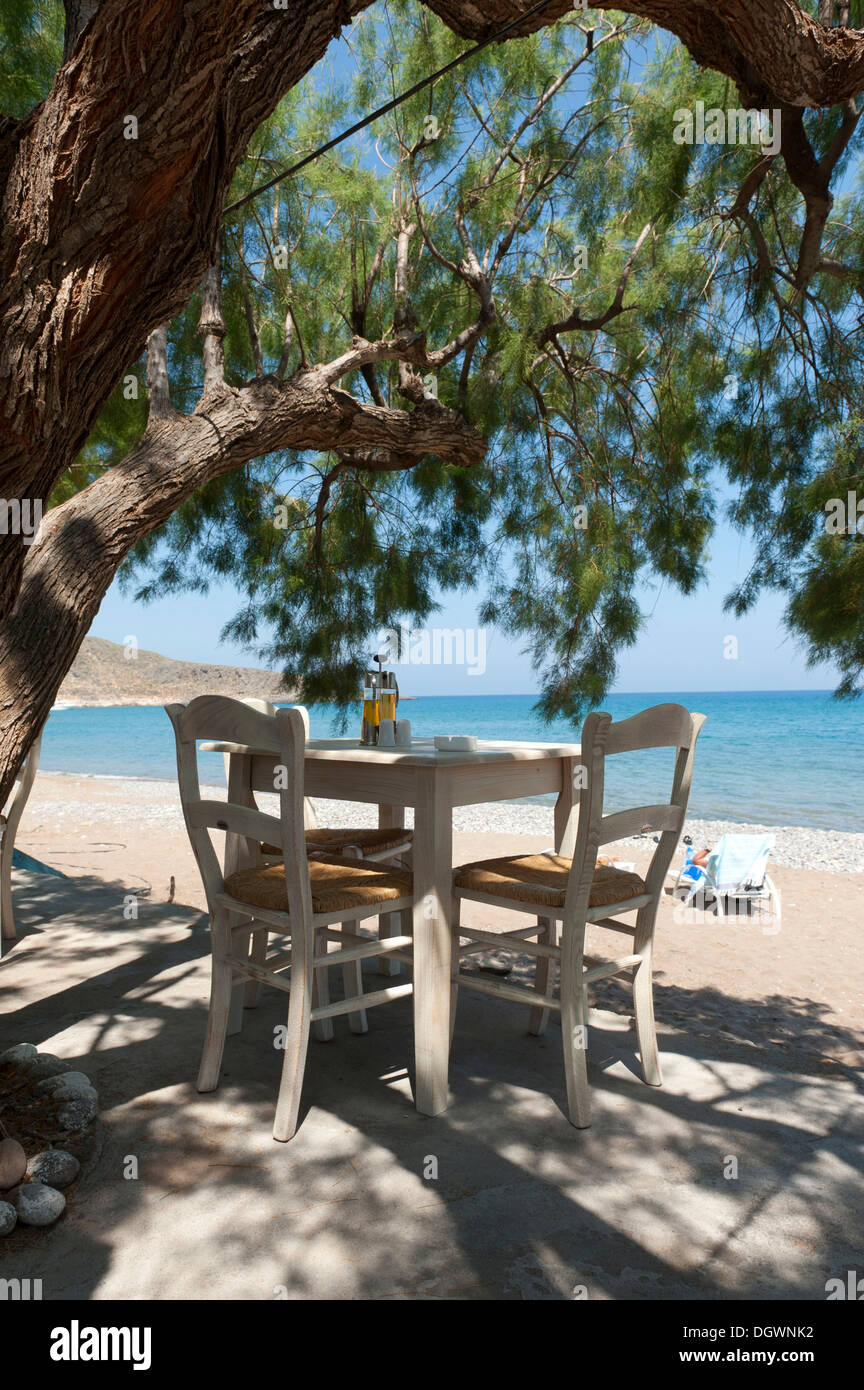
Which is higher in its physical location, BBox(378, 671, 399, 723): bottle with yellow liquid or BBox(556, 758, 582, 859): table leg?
BBox(378, 671, 399, 723): bottle with yellow liquid

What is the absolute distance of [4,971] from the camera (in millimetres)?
2840

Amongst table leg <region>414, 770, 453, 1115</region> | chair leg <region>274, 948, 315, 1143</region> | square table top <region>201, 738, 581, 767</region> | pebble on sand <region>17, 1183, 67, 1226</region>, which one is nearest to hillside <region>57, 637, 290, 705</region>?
square table top <region>201, 738, 581, 767</region>

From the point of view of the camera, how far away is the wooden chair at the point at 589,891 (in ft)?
6.26

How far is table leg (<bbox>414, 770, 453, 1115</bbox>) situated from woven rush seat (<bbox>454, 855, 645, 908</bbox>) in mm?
133

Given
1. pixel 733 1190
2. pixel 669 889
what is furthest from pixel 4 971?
pixel 669 889

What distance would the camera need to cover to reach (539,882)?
2.10 metres

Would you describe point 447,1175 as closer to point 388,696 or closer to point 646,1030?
point 646,1030

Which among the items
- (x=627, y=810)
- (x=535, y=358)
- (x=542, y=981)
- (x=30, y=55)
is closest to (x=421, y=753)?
(x=627, y=810)

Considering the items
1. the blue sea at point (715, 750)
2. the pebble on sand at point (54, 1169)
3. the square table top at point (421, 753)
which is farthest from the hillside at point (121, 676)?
the pebble on sand at point (54, 1169)

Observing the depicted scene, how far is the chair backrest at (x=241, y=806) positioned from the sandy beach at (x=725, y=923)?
171cm

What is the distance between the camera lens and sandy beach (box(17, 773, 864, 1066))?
3270mm

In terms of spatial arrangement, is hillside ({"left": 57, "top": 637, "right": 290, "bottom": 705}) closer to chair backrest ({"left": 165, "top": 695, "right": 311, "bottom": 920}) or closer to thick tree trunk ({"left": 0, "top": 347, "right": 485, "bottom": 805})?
thick tree trunk ({"left": 0, "top": 347, "right": 485, "bottom": 805})

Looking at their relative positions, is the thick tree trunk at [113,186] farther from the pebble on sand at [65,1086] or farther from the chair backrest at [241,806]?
the pebble on sand at [65,1086]
